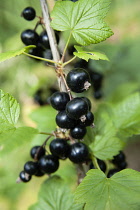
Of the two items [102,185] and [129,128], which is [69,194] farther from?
[129,128]

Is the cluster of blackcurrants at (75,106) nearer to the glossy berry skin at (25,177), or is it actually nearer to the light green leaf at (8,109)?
the light green leaf at (8,109)

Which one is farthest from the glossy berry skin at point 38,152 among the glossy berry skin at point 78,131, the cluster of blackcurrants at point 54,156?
the glossy berry skin at point 78,131

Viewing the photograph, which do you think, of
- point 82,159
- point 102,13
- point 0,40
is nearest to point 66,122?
point 82,159

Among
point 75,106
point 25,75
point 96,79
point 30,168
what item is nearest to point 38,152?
point 30,168

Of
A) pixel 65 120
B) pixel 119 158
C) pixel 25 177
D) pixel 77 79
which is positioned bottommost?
pixel 119 158

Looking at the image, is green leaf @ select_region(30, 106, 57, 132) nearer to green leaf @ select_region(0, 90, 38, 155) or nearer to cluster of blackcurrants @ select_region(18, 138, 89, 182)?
cluster of blackcurrants @ select_region(18, 138, 89, 182)

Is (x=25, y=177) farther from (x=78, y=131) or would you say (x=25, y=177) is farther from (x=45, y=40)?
(x=45, y=40)
